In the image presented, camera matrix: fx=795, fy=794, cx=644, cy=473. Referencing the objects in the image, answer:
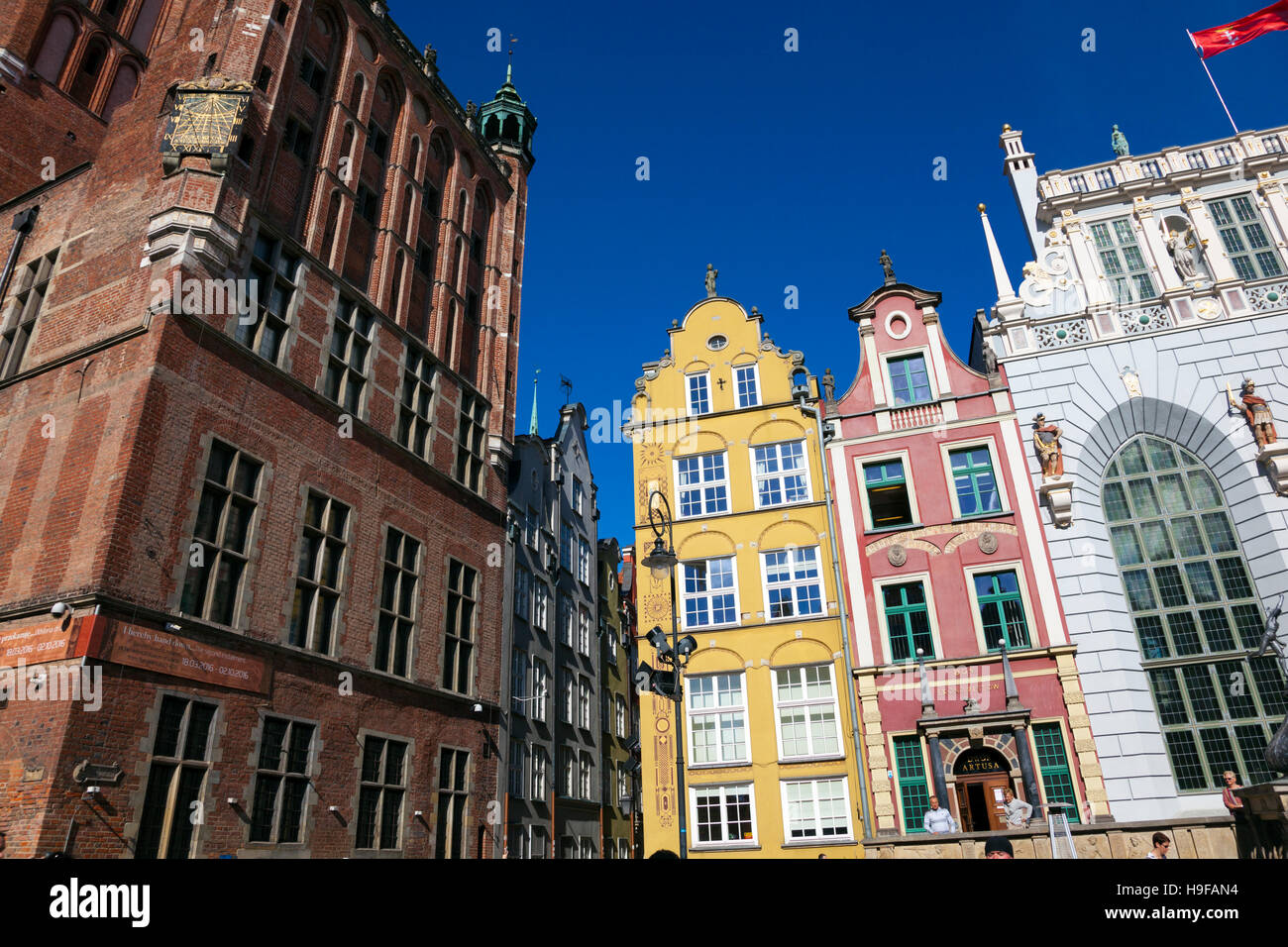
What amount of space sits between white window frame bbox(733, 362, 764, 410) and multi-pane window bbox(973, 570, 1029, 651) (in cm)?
977

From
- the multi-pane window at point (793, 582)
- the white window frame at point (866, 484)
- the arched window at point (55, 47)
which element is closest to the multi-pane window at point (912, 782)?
the multi-pane window at point (793, 582)

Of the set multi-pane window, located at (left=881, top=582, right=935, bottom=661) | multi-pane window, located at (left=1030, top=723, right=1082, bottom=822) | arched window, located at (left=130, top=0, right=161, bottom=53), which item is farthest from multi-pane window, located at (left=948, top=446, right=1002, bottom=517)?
arched window, located at (left=130, top=0, right=161, bottom=53)

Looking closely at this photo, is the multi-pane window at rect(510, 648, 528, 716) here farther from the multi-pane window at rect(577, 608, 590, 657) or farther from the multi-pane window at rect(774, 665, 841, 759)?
the multi-pane window at rect(774, 665, 841, 759)

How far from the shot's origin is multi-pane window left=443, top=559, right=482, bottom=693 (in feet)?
76.6

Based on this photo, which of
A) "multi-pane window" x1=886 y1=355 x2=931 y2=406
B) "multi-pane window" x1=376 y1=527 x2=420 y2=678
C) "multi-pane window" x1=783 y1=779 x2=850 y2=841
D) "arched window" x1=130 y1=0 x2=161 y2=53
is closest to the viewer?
"multi-pane window" x1=376 y1=527 x2=420 y2=678

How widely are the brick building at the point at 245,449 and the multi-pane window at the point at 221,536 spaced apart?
7cm

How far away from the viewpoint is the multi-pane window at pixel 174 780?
45.5 ft

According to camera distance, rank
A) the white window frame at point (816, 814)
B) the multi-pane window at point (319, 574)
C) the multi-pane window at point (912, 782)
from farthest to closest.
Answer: the white window frame at point (816, 814)
the multi-pane window at point (912, 782)
the multi-pane window at point (319, 574)

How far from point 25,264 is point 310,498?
10.1 m

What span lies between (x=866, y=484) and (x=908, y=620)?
15.7 ft

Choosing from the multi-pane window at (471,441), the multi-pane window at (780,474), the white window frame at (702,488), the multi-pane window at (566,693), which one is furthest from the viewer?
the multi-pane window at (566,693)

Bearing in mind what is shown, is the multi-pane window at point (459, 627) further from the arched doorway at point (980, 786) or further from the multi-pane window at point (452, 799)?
the arched doorway at point (980, 786)

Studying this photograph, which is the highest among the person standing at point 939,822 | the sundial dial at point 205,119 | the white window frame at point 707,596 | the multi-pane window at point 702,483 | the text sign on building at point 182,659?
the sundial dial at point 205,119
